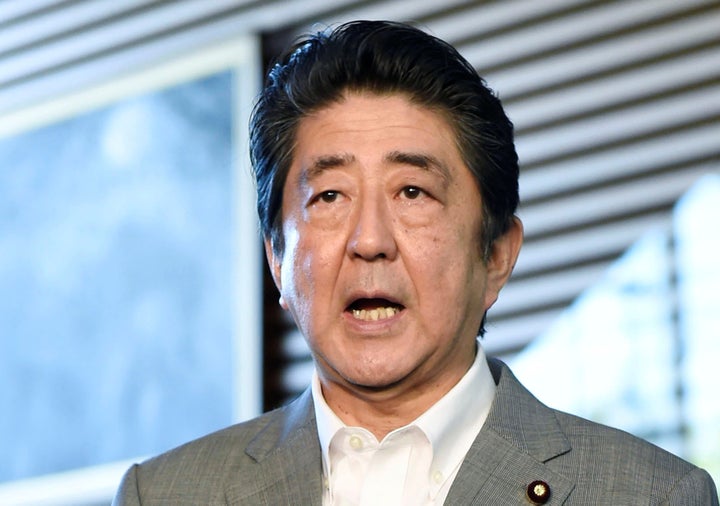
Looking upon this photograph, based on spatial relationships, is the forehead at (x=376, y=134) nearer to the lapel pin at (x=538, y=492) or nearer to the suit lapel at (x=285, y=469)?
the suit lapel at (x=285, y=469)

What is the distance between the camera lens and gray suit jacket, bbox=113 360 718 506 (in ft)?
8.11

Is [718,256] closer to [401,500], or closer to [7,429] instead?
[401,500]

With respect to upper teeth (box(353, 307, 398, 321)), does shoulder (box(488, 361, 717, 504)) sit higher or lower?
lower

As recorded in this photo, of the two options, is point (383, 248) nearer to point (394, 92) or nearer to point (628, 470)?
point (394, 92)

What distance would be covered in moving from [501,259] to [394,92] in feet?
1.27

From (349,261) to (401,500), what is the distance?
431 millimetres

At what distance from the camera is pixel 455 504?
8.09 ft

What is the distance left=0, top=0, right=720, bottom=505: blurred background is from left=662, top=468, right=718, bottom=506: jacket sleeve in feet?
6.19

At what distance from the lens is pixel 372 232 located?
8.17ft

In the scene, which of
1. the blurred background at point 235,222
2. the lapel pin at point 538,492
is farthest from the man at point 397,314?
the blurred background at point 235,222

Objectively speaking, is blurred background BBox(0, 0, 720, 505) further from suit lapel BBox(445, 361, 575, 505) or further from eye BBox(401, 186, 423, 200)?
suit lapel BBox(445, 361, 575, 505)

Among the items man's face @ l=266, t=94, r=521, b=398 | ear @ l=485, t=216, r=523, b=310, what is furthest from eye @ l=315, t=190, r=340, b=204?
ear @ l=485, t=216, r=523, b=310

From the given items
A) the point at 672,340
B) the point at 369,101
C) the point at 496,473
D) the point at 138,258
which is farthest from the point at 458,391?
the point at 138,258

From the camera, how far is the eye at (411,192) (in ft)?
8.45
